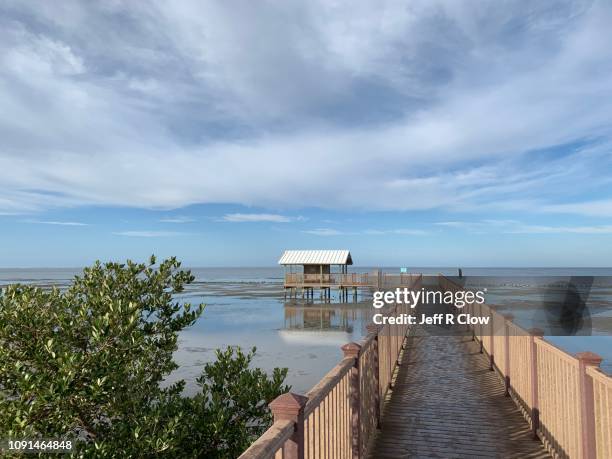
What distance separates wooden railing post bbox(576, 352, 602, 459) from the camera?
3.99 meters

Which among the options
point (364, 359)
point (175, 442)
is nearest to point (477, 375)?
point (364, 359)

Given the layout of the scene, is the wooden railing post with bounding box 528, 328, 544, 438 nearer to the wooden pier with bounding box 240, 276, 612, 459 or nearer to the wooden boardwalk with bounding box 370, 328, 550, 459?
the wooden pier with bounding box 240, 276, 612, 459

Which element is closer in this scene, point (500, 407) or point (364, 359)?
point (364, 359)

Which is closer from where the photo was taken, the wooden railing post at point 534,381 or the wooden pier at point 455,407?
the wooden pier at point 455,407

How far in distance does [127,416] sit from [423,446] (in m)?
3.75

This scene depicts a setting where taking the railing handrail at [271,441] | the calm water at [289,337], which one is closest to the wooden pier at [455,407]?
the railing handrail at [271,441]

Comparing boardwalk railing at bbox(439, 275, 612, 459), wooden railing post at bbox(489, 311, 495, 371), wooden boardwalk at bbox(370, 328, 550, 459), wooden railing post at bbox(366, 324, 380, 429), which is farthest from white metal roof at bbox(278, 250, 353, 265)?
wooden railing post at bbox(366, 324, 380, 429)

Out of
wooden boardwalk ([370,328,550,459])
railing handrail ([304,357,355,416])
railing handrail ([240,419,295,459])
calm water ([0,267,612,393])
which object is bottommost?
calm water ([0,267,612,393])

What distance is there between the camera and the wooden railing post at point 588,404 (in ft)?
13.1

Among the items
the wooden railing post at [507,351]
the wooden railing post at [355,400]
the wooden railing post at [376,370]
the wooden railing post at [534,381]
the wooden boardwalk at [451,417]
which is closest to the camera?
the wooden railing post at [355,400]

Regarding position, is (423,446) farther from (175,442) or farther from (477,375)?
(477,375)

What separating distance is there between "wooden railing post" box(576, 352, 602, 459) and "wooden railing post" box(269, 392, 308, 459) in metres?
3.03

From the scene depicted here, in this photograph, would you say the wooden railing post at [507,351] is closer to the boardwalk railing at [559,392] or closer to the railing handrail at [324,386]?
the boardwalk railing at [559,392]

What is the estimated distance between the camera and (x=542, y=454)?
5242 millimetres
